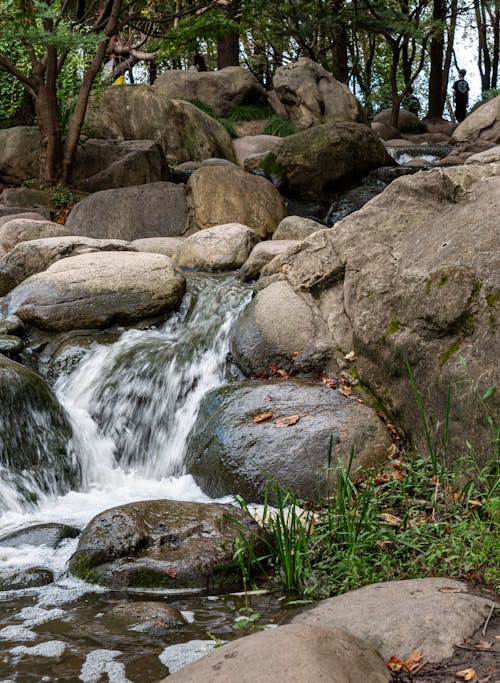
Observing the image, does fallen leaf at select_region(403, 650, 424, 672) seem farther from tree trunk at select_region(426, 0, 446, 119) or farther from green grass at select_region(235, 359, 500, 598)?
tree trunk at select_region(426, 0, 446, 119)

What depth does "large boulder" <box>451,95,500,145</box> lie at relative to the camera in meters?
18.0

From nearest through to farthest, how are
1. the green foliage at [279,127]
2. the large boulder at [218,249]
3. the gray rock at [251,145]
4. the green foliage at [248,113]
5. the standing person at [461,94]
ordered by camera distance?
the large boulder at [218,249] < the gray rock at [251,145] < the green foliage at [279,127] < the green foliage at [248,113] < the standing person at [461,94]

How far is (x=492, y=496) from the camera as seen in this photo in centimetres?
396

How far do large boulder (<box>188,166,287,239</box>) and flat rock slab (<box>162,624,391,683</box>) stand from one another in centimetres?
955

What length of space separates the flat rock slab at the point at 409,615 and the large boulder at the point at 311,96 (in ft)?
59.1

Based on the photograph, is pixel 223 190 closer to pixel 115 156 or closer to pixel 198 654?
pixel 115 156

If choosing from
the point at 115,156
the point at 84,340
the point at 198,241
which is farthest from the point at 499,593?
the point at 115,156

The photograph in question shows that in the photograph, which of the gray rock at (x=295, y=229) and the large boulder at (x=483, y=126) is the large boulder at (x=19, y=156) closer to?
the gray rock at (x=295, y=229)

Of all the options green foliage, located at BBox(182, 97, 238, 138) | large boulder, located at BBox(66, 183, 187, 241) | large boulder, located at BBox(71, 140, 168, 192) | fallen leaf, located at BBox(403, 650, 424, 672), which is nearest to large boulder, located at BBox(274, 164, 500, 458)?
fallen leaf, located at BBox(403, 650, 424, 672)

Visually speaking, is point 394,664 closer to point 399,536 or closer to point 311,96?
point 399,536

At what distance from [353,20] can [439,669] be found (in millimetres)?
21629

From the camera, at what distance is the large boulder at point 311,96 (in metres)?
20.1

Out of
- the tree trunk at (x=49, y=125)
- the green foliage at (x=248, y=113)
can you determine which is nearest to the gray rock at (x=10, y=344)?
the tree trunk at (x=49, y=125)

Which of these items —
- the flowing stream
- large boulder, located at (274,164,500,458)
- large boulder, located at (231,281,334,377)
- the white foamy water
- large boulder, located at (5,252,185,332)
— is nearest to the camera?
the flowing stream
